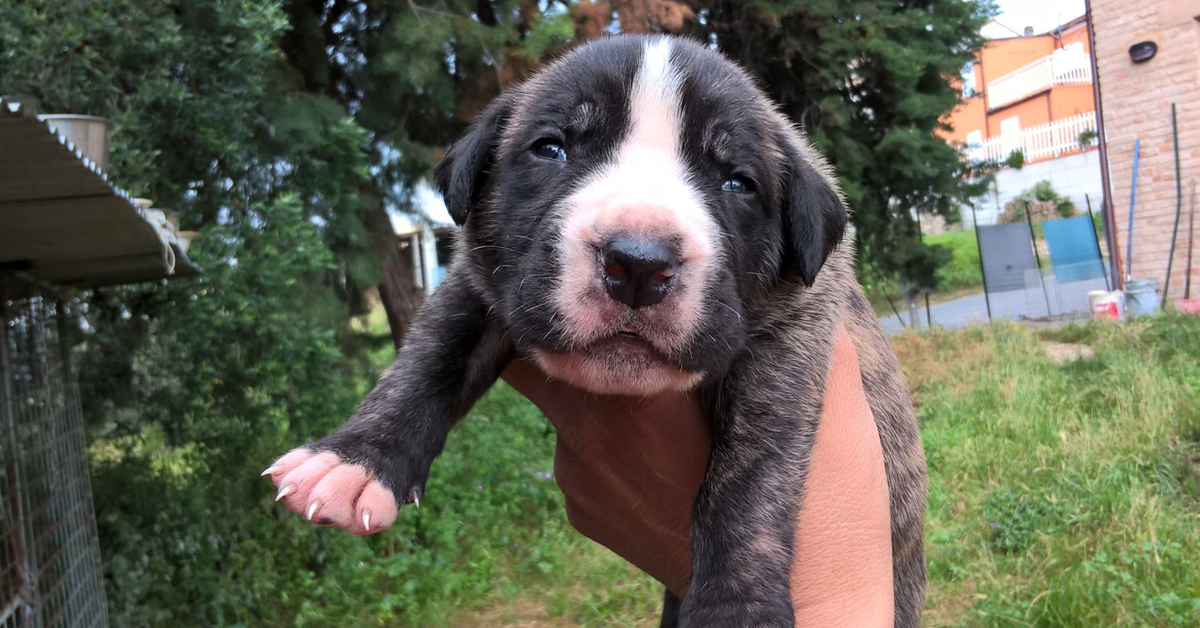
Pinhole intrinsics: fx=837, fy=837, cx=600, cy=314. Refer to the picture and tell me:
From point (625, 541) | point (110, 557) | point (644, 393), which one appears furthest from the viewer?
point (110, 557)

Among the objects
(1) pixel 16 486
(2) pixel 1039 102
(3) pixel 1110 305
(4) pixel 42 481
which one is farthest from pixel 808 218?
(2) pixel 1039 102

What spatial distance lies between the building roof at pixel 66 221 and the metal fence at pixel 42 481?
211 millimetres

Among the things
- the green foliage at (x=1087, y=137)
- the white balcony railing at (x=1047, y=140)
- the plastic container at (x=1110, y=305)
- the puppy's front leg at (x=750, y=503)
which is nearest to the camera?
the puppy's front leg at (x=750, y=503)

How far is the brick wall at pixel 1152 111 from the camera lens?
11211mm

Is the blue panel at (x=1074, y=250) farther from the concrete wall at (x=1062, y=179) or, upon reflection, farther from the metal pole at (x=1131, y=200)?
the concrete wall at (x=1062, y=179)

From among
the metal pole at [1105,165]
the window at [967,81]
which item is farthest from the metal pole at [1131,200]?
the window at [967,81]

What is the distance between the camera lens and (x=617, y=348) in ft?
5.34

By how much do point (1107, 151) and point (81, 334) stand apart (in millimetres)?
13185

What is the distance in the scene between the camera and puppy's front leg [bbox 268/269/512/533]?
1.78m

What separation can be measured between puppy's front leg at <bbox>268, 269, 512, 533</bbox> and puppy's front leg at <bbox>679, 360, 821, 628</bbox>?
633 mm

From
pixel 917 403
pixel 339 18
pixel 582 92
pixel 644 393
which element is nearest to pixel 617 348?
pixel 644 393

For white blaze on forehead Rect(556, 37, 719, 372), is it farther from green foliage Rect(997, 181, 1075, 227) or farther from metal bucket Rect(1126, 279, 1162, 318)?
green foliage Rect(997, 181, 1075, 227)

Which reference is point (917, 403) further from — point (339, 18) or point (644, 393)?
point (644, 393)

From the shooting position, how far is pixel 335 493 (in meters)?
1.78
